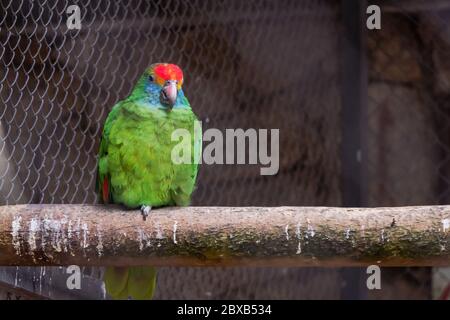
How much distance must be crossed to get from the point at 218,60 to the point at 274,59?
0.87 feet

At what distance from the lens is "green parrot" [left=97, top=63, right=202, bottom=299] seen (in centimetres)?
196

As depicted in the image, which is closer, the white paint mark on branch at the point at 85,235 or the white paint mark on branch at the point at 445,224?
the white paint mark on branch at the point at 445,224

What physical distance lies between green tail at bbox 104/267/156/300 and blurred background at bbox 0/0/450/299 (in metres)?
0.26

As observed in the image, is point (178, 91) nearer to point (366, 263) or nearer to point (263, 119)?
point (366, 263)

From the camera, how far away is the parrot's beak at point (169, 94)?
204 centimetres

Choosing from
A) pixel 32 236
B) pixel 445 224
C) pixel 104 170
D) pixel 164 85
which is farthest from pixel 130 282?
pixel 445 224

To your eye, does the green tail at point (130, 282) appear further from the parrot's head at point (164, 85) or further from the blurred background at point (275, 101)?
the parrot's head at point (164, 85)

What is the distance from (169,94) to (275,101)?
1123 mm

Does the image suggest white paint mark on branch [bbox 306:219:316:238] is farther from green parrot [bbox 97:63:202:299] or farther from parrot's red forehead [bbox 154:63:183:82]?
parrot's red forehead [bbox 154:63:183:82]

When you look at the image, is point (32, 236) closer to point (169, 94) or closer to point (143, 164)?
point (143, 164)

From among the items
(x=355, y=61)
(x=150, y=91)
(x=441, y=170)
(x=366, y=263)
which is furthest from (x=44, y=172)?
(x=441, y=170)

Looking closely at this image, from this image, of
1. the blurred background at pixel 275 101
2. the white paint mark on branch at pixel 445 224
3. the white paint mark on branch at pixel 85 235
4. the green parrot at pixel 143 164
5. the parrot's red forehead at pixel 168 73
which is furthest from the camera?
the blurred background at pixel 275 101

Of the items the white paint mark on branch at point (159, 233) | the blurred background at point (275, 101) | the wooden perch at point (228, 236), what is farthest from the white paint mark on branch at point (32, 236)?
the blurred background at point (275, 101)

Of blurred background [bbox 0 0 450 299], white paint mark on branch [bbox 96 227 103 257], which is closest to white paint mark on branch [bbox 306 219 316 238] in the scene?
white paint mark on branch [bbox 96 227 103 257]
